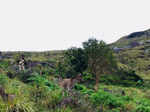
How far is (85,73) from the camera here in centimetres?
3152

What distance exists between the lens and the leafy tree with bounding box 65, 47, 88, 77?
2919 centimetres

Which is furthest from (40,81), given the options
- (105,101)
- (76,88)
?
(76,88)

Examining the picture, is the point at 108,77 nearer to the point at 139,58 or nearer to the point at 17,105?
the point at 17,105

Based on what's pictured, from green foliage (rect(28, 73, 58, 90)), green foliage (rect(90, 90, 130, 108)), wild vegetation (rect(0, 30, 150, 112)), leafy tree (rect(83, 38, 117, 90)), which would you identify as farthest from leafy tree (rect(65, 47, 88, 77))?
green foliage (rect(90, 90, 130, 108))

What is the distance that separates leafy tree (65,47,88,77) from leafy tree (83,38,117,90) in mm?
1692

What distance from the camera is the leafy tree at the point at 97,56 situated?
87.4 ft

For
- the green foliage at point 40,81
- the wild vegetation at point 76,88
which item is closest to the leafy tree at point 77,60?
the wild vegetation at point 76,88

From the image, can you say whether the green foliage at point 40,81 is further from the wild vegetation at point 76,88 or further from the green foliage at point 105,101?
the green foliage at point 105,101

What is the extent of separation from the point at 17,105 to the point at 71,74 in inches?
843

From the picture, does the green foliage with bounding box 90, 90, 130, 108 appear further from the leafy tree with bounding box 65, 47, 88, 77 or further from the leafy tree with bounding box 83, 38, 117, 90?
the leafy tree with bounding box 65, 47, 88, 77

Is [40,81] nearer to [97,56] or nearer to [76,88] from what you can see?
[76,88]

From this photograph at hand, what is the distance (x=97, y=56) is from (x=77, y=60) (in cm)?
418

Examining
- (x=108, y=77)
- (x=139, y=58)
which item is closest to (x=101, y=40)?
(x=108, y=77)

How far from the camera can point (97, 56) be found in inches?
1046
